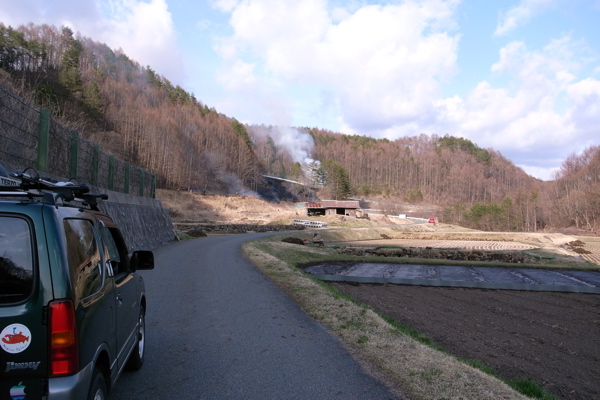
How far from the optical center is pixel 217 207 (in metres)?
78.9

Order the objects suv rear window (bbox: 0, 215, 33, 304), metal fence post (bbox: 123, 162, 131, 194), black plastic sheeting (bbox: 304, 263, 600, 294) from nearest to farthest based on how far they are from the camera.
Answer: suv rear window (bbox: 0, 215, 33, 304) → black plastic sheeting (bbox: 304, 263, 600, 294) → metal fence post (bbox: 123, 162, 131, 194)

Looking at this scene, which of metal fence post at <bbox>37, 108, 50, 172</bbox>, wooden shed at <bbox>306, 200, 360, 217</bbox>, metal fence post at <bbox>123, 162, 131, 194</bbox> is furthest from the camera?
wooden shed at <bbox>306, 200, 360, 217</bbox>

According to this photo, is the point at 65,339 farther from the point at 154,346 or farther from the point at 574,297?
the point at 574,297

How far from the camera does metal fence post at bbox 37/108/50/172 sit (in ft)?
41.2

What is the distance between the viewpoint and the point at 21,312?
2.81 meters

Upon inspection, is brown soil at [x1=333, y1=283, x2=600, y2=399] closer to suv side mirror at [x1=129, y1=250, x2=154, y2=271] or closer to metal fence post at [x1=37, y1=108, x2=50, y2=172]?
suv side mirror at [x1=129, y1=250, x2=154, y2=271]

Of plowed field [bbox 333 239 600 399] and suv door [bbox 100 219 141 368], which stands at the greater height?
suv door [bbox 100 219 141 368]

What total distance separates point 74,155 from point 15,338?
14.0 m

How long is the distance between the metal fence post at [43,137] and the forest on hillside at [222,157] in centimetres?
2773

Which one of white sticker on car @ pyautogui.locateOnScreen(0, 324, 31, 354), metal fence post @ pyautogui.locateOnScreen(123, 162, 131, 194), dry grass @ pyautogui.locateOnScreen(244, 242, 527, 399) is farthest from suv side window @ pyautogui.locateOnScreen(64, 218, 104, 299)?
metal fence post @ pyautogui.locateOnScreen(123, 162, 131, 194)

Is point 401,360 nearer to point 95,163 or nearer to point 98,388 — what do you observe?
point 98,388

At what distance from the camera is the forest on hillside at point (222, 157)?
72.4 meters

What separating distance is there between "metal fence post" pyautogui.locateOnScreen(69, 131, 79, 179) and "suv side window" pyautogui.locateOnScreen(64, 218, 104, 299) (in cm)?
1270

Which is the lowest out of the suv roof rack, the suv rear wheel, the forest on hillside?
the suv rear wheel
